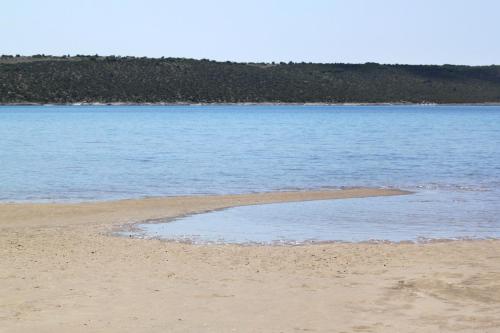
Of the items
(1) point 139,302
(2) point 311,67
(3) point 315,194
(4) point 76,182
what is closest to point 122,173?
(4) point 76,182

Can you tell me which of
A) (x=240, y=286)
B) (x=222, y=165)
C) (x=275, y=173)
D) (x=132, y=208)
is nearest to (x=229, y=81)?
(x=222, y=165)

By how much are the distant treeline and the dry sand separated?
11438 cm

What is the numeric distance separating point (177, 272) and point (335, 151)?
85.8ft

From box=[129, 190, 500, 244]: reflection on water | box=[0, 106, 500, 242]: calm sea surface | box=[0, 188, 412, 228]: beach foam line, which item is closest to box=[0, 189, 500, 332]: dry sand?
box=[129, 190, 500, 244]: reflection on water

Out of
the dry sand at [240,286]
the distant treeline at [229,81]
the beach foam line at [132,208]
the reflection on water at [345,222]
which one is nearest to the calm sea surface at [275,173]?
the reflection on water at [345,222]

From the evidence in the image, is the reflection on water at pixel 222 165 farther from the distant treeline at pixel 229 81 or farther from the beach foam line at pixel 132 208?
the distant treeline at pixel 229 81

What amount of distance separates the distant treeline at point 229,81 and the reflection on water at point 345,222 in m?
110

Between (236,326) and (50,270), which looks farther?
(50,270)

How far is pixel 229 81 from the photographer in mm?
140250

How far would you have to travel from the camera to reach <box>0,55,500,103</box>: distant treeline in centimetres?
12588

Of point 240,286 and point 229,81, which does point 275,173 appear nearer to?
point 240,286

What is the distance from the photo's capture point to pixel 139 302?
26.3 ft

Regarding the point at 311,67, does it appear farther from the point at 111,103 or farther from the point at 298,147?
the point at 298,147

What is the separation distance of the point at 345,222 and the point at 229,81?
126901 millimetres
